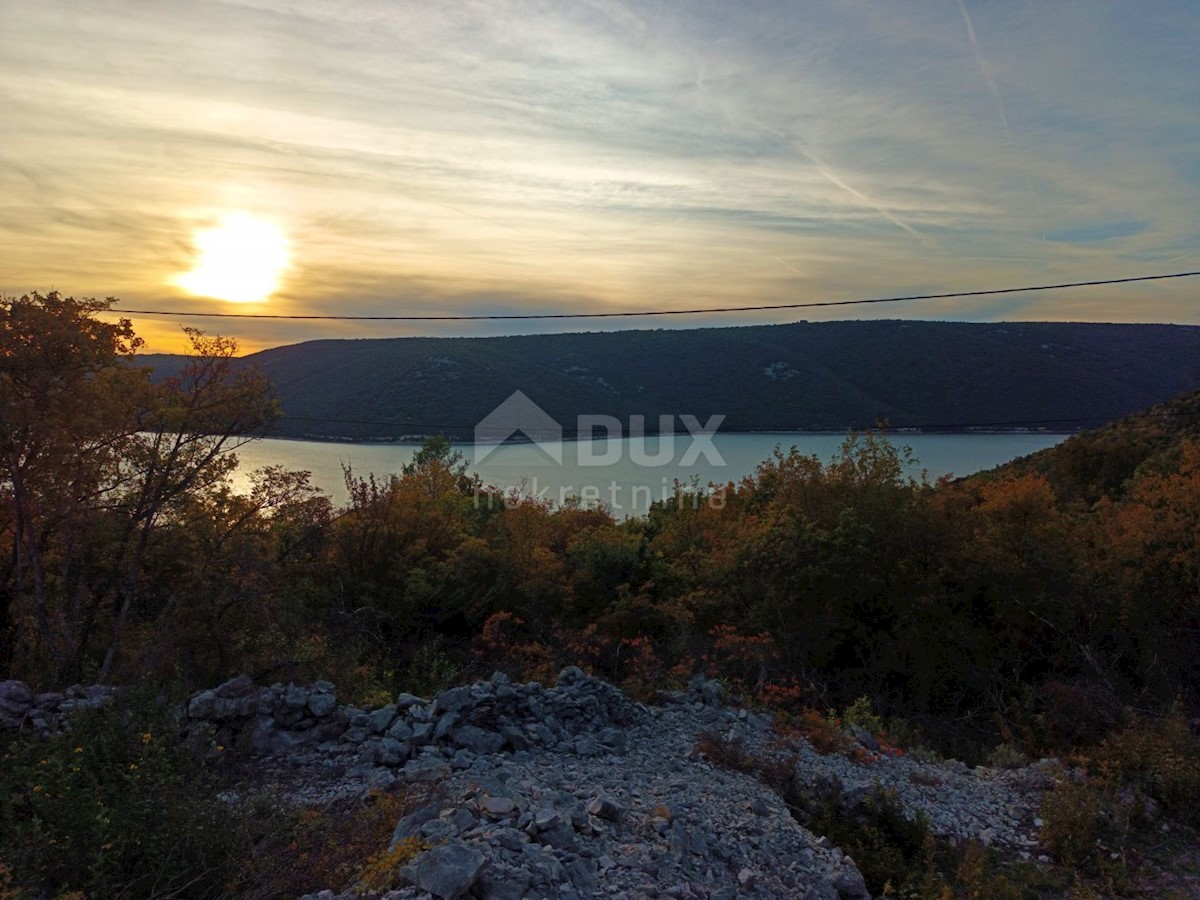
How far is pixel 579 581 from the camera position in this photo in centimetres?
1550

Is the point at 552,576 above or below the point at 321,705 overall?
below

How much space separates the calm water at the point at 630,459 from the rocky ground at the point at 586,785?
11.2 m

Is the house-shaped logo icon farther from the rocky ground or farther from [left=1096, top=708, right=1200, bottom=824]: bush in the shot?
[left=1096, top=708, right=1200, bottom=824]: bush

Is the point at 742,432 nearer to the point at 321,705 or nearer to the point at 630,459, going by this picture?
the point at 630,459

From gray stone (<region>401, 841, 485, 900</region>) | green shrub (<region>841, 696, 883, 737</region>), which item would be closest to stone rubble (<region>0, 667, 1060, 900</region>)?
gray stone (<region>401, 841, 485, 900</region>)

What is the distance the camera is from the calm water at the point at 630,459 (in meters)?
23.6

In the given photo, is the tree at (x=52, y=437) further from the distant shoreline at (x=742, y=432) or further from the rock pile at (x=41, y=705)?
the distant shoreline at (x=742, y=432)

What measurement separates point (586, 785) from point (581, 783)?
0.06 metres

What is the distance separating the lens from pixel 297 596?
1109 cm

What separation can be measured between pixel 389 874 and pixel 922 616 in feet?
39.2

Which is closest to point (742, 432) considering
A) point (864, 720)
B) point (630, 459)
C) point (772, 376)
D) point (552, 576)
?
point (630, 459)

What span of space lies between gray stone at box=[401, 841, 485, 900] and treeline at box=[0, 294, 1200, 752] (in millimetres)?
4781

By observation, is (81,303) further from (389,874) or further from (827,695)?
(827,695)

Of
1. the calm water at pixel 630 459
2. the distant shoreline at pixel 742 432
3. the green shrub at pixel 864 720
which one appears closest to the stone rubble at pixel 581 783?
the green shrub at pixel 864 720
